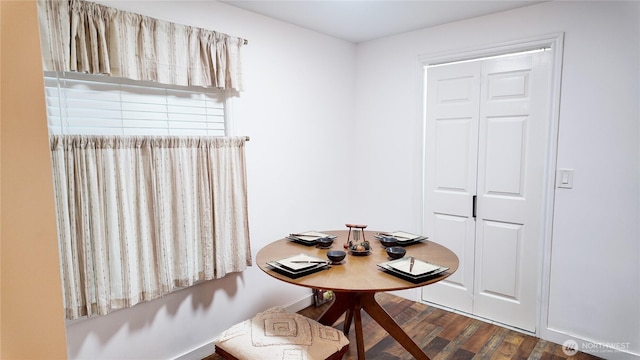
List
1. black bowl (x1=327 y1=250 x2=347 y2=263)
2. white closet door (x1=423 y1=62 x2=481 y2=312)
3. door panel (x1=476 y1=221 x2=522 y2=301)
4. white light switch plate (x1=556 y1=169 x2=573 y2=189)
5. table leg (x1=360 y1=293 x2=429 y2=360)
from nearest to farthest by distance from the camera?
black bowl (x1=327 y1=250 x2=347 y2=263) → table leg (x1=360 y1=293 x2=429 y2=360) → white light switch plate (x1=556 y1=169 x2=573 y2=189) → door panel (x1=476 y1=221 x2=522 y2=301) → white closet door (x1=423 y1=62 x2=481 y2=312)

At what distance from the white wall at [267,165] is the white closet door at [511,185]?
4.19 ft

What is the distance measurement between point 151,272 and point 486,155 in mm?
2489

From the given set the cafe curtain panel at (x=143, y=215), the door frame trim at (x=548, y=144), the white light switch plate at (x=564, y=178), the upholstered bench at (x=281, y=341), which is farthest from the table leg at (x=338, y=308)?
the white light switch plate at (x=564, y=178)

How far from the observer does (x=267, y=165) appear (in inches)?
108

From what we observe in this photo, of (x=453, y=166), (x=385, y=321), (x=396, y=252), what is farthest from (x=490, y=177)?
(x=385, y=321)

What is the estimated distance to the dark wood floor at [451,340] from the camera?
2.39 meters

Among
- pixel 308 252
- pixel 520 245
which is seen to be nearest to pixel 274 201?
pixel 308 252

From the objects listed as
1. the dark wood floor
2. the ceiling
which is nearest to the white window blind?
the ceiling

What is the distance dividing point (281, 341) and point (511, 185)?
2.05m

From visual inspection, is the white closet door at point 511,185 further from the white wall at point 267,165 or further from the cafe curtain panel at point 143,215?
the cafe curtain panel at point 143,215

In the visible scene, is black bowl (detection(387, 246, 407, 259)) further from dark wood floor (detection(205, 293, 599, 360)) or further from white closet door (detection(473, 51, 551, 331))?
white closet door (detection(473, 51, 551, 331))

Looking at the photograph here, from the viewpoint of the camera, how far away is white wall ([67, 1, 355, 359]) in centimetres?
204

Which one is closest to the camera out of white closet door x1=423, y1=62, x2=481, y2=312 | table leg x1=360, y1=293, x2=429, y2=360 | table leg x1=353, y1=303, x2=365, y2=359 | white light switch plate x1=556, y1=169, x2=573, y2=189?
table leg x1=353, y1=303, x2=365, y2=359

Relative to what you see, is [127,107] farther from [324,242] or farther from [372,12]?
[372,12]
